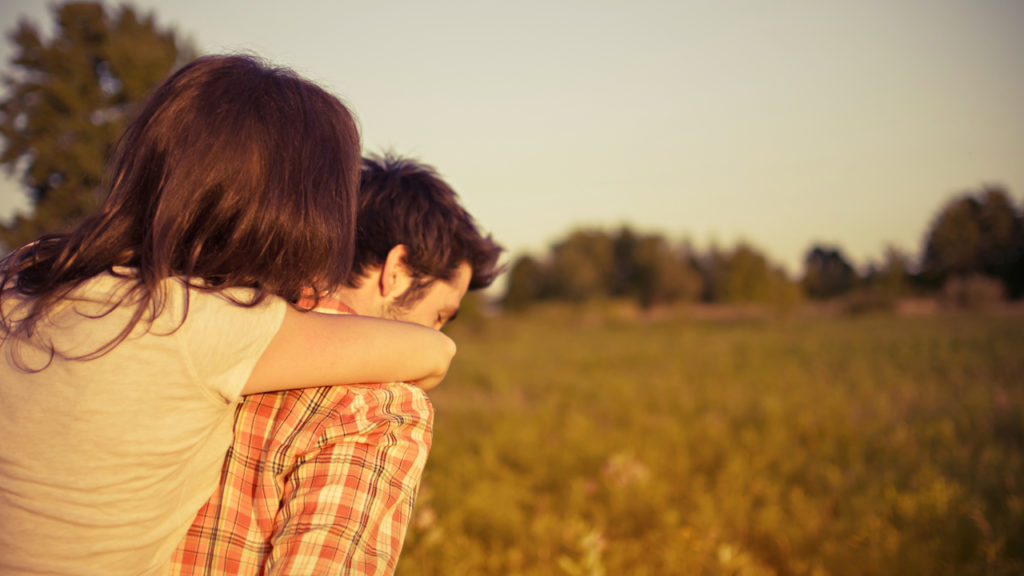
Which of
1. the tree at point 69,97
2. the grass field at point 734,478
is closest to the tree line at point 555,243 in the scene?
the tree at point 69,97

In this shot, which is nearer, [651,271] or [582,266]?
[651,271]

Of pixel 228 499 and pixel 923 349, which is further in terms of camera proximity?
pixel 923 349

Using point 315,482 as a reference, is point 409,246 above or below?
above

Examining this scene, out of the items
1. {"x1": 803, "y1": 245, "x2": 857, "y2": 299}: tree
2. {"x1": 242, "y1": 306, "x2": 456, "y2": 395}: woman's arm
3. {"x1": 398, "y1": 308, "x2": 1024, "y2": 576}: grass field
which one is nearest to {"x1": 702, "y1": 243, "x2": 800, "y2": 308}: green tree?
{"x1": 803, "y1": 245, "x2": 857, "y2": 299}: tree

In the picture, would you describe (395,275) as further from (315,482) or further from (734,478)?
(734,478)

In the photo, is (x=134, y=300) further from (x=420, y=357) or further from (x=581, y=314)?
(x=581, y=314)

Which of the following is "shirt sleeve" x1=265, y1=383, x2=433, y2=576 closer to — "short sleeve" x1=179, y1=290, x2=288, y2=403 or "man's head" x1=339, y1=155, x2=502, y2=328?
"short sleeve" x1=179, y1=290, x2=288, y2=403

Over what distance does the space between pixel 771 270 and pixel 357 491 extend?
186 feet

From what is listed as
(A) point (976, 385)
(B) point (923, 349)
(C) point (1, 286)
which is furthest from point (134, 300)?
(B) point (923, 349)

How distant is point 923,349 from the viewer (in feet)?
44.3

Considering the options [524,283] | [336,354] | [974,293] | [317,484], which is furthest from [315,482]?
[524,283]

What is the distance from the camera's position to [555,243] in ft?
212

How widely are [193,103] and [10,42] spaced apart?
6555 mm

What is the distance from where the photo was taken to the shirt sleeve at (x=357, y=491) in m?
0.97
